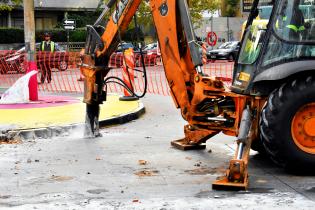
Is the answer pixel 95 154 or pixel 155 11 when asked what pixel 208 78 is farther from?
pixel 95 154

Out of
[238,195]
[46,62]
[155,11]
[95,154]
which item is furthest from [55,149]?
[46,62]

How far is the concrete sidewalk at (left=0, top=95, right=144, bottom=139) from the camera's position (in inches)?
428

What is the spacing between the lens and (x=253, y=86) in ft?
25.0

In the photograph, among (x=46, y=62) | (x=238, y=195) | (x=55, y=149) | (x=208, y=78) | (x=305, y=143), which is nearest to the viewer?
(x=238, y=195)

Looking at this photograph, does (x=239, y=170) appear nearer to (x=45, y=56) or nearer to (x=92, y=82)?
(x=92, y=82)

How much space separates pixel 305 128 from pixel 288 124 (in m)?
0.25

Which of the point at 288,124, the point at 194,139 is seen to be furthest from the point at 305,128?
the point at 194,139

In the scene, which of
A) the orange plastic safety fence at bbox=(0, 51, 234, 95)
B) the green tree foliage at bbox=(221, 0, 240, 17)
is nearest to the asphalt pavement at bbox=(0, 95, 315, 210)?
the orange plastic safety fence at bbox=(0, 51, 234, 95)

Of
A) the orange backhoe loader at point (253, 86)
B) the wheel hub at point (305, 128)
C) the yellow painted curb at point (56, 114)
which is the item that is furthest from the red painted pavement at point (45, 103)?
the wheel hub at point (305, 128)

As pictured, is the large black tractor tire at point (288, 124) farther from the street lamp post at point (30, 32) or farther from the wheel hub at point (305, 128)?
the street lamp post at point (30, 32)

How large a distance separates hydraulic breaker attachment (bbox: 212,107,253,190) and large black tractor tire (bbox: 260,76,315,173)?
0.26 metres

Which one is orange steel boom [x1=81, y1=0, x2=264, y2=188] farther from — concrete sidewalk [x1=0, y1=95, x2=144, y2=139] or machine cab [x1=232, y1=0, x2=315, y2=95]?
concrete sidewalk [x1=0, y1=95, x2=144, y2=139]

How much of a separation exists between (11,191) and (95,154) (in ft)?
7.83

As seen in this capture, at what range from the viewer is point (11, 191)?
685cm
